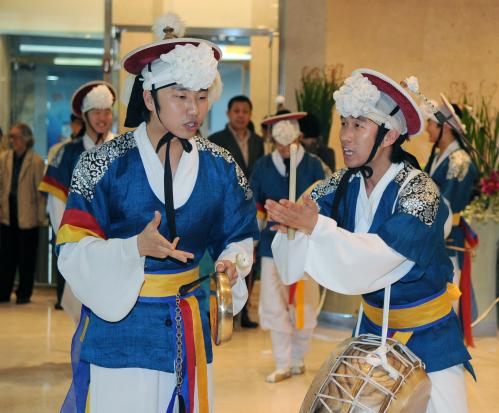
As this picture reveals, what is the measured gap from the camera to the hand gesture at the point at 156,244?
8.83 feet

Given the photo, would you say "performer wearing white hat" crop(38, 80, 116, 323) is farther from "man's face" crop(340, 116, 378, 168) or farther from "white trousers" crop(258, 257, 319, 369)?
"man's face" crop(340, 116, 378, 168)

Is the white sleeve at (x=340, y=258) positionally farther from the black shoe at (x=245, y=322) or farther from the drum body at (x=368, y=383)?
the black shoe at (x=245, y=322)

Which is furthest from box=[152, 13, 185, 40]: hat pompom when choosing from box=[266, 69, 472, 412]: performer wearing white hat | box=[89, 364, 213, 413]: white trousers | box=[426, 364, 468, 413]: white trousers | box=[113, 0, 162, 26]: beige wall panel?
box=[113, 0, 162, 26]: beige wall panel

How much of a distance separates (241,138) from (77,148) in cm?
240

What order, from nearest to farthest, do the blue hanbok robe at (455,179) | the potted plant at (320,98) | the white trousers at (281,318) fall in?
1. the white trousers at (281,318)
2. the blue hanbok robe at (455,179)
3. the potted plant at (320,98)

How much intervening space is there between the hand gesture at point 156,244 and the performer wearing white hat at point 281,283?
328 centimetres

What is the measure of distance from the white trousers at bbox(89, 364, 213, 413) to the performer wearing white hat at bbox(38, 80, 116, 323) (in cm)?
278

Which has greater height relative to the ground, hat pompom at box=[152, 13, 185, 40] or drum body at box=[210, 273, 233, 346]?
hat pompom at box=[152, 13, 185, 40]

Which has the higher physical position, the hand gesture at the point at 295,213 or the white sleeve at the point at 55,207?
the hand gesture at the point at 295,213

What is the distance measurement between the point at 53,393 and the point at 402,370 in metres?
3.11

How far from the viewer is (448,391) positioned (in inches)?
123

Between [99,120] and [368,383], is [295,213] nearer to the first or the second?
[368,383]

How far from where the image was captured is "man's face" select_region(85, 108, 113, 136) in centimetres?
582

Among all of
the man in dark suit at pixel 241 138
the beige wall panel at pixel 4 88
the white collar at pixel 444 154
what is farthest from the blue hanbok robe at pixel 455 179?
the beige wall panel at pixel 4 88
